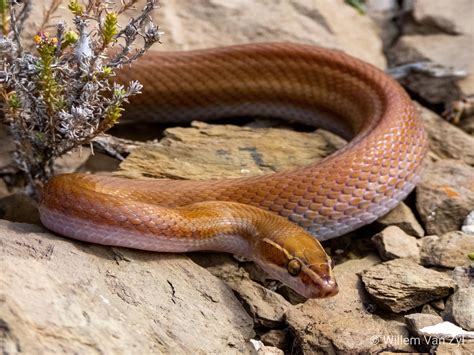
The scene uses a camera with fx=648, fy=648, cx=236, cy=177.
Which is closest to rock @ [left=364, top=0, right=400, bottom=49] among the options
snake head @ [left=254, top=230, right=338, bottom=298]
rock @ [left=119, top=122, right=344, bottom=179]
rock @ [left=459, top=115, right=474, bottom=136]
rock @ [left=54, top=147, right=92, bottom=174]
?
rock @ [left=459, top=115, right=474, bottom=136]

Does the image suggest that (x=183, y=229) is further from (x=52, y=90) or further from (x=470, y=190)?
(x=470, y=190)

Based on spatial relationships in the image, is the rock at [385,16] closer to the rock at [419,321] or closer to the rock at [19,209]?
the rock at [419,321]

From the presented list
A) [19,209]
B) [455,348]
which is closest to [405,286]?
[455,348]

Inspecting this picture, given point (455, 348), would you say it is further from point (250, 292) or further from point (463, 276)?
point (250, 292)

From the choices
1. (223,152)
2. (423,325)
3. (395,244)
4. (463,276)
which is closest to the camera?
(423,325)

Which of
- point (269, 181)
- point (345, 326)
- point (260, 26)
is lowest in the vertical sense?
point (345, 326)

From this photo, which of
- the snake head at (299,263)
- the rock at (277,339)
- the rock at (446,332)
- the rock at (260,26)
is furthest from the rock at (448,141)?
the rock at (277,339)

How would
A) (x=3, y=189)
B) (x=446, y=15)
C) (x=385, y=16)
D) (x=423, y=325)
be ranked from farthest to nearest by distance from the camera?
(x=385, y=16) < (x=446, y=15) < (x=3, y=189) < (x=423, y=325)

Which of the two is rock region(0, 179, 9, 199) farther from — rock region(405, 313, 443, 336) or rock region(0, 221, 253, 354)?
rock region(405, 313, 443, 336)
